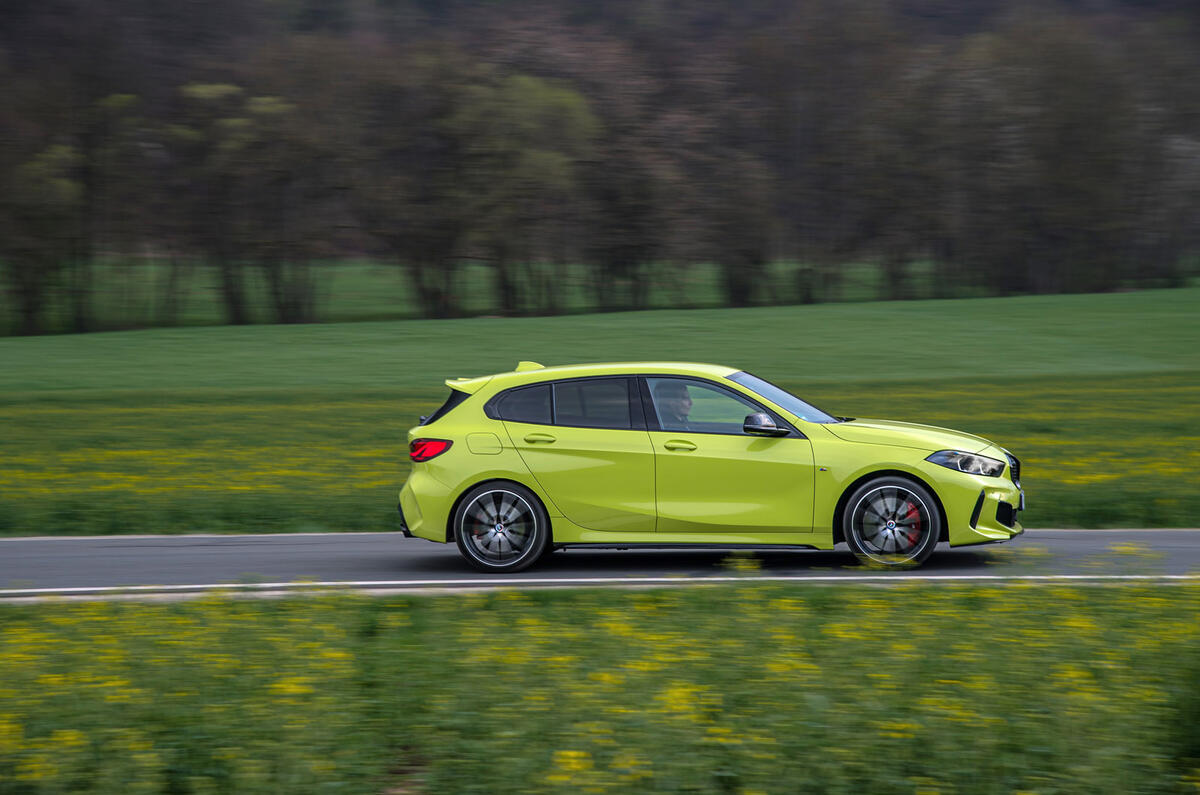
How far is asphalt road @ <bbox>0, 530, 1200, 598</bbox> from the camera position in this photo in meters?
9.21

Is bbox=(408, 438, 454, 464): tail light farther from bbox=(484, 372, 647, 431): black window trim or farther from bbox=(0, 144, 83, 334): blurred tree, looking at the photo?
bbox=(0, 144, 83, 334): blurred tree

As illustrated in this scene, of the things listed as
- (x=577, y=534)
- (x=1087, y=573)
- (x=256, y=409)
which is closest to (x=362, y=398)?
(x=256, y=409)

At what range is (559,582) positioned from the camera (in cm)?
923

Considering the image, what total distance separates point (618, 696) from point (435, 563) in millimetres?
4684

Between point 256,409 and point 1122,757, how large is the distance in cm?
1833

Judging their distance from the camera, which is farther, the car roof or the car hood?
the car roof

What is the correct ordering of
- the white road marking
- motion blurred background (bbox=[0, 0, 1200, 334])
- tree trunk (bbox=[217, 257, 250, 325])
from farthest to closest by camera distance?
1. tree trunk (bbox=[217, 257, 250, 325])
2. motion blurred background (bbox=[0, 0, 1200, 334])
3. the white road marking

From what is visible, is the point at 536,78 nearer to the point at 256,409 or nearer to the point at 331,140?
the point at 331,140

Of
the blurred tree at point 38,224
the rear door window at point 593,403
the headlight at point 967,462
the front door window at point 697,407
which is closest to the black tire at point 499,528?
the rear door window at point 593,403

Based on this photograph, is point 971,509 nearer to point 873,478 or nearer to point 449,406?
point 873,478

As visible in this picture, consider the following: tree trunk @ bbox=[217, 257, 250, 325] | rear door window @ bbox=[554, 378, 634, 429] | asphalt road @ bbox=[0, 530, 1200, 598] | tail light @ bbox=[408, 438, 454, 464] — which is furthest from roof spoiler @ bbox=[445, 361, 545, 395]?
tree trunk @ bbox=[217, 257, 250, 325]

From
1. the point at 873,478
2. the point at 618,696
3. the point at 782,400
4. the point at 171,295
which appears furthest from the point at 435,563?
the point at 171,295

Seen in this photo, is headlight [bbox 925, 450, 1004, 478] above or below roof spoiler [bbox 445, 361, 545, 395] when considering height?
below

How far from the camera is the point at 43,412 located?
21.7 m
